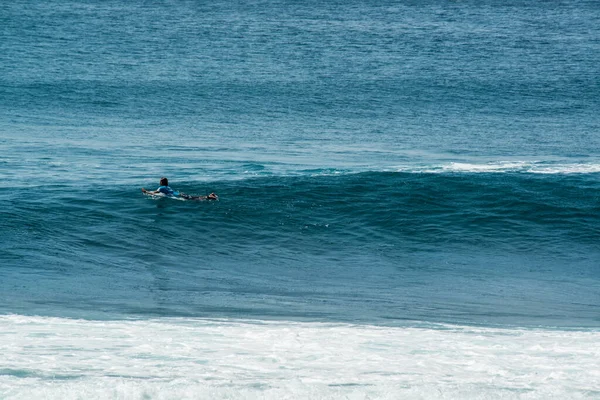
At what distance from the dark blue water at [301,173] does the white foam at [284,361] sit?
1273mm

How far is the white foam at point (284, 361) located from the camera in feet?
49.7

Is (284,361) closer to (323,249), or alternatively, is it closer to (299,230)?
(323,249)

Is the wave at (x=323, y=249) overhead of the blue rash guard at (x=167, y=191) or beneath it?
beneath

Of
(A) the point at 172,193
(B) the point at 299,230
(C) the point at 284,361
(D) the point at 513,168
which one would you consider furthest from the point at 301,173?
(C) the point at 284,361

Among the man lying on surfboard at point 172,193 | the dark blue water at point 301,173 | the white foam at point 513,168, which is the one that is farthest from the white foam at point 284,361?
the white foam at point 513,168

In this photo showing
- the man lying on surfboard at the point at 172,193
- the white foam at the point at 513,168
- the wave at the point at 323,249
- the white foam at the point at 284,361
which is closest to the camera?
the white foam at the point at 284,361

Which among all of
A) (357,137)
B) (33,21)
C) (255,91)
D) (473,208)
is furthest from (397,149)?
(33,21)

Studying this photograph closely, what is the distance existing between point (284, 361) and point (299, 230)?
484 inches

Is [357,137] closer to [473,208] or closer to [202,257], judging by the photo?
[473,208]

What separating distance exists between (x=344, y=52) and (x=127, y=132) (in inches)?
1290

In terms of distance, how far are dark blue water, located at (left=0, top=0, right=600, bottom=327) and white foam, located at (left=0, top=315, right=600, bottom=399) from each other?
127 cm

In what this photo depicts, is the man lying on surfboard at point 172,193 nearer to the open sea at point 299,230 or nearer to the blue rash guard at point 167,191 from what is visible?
the blue rash guard at point 167,191

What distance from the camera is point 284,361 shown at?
1675 centimetres

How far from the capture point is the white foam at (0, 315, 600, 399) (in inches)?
596
